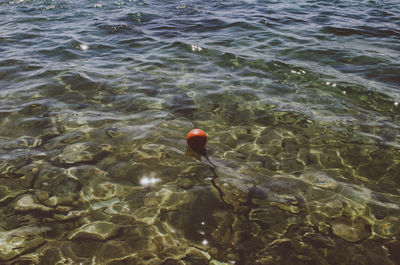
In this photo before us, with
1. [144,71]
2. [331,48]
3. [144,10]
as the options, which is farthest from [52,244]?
[144,10]

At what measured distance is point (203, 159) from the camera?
3986mm

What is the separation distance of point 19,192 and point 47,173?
0.38m

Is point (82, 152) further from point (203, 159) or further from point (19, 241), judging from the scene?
point (203, 159)

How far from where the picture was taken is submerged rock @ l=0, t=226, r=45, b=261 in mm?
2645

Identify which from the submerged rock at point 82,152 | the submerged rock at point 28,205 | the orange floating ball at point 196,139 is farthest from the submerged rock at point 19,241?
the orange floating ball at point 196,139

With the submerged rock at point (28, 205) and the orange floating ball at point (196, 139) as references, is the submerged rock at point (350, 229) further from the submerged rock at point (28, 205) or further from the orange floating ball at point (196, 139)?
the submerged rock at point (28, 205)

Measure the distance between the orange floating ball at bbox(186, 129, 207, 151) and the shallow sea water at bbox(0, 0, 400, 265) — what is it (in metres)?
0.23

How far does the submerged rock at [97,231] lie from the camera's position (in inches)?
112

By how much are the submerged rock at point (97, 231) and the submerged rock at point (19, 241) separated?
33cm

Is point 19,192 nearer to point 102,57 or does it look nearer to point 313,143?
point 313,143

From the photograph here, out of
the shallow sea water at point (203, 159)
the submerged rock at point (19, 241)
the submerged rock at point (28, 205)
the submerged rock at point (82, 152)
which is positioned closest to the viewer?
the submerged rock at point (19, 241)

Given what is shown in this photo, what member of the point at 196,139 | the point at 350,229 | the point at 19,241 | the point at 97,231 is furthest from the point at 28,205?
the point at 350,229

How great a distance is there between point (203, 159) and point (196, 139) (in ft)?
1.00

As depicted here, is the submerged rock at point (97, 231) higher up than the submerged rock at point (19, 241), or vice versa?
the submerged rock at point (19, 241)
